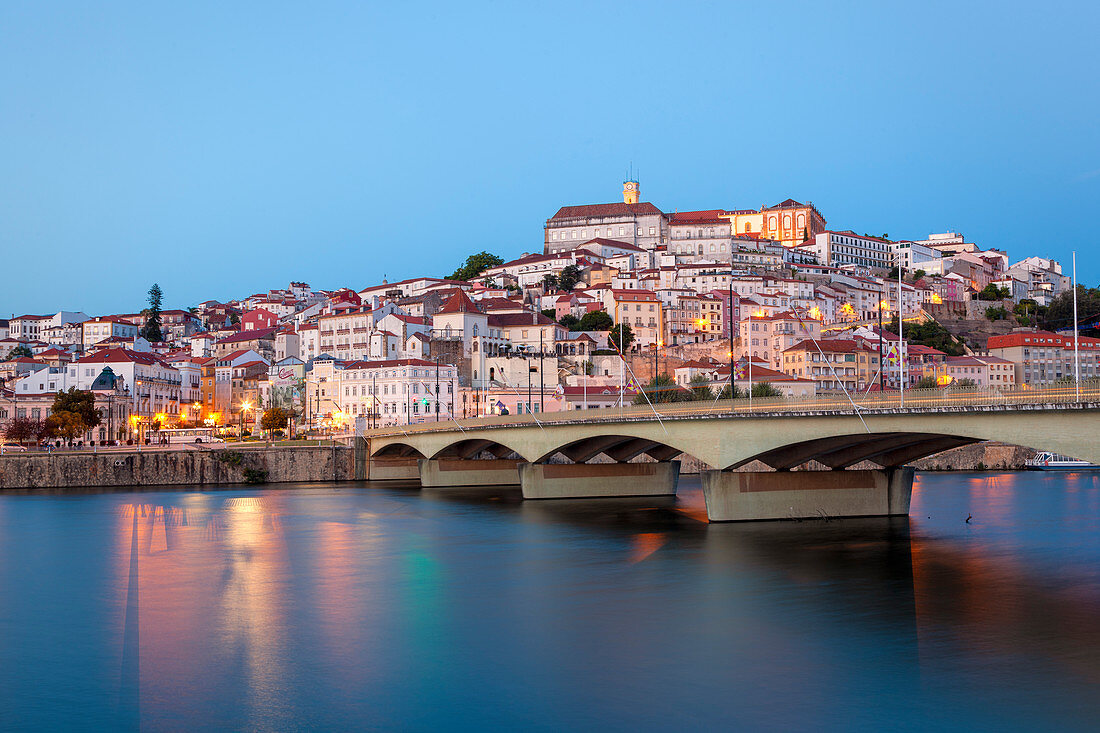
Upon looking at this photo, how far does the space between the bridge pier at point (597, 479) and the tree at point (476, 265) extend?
9074 centimetres

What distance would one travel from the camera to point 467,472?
5697 cm

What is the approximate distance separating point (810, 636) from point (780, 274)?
11185cm

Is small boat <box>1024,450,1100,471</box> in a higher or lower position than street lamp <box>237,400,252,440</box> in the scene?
lower

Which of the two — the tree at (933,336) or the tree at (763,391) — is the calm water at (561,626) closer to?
the tree at (763,391)

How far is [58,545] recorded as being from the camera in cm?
3200

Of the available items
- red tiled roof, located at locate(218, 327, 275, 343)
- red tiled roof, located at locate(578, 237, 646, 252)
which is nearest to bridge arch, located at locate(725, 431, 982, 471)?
red tiled roof, located at locate(218, 327, 275, 343)

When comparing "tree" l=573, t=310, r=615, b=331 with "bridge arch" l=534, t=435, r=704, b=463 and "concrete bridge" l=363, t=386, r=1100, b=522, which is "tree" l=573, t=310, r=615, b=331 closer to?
"concrete bridge" l=363, t=386, r=1100, b=522

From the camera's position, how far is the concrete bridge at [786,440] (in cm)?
2217

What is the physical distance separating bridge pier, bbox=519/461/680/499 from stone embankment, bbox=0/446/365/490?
74.0ft

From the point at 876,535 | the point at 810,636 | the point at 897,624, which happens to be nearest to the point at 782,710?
the point at 810,636

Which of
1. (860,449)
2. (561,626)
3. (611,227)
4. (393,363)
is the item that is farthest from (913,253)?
(561,626)

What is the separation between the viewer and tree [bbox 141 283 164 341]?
13388 cm

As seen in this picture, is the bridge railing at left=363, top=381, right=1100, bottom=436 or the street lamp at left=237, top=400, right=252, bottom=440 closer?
the bridge railing at left=363, top=381, right=1100, bottom=436

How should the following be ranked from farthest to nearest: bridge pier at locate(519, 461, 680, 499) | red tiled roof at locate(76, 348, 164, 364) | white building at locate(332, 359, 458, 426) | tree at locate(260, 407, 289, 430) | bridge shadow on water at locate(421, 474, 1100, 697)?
red tiled roof at locate(76, 348, 164, 364) < white building at locate(332, 359, 458, 426) < tree at locate(260, 407, 289, 430) < bridge pier at locate(519, 461, 680, 499) < bridge shadow on water at locate(421, 474, 1100, 697)
